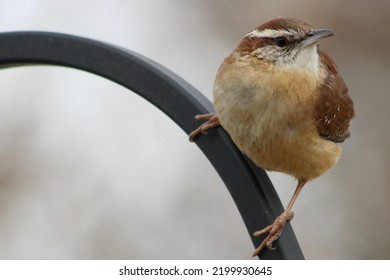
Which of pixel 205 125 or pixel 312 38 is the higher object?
pixel 312 38

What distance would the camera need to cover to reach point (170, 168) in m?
4.77

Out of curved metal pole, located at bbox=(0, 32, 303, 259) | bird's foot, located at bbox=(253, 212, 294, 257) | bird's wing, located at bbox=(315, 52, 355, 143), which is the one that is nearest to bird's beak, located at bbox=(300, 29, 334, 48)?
bird's wing, located at bbox=(315, 52, 355, 143)

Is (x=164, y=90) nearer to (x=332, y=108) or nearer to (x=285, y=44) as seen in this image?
(x=285, y=44)

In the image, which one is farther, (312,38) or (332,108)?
(332,108)

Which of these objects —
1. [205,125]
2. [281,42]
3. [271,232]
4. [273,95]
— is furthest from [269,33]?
[271,232]

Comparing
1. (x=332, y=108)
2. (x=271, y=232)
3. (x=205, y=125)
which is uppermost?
(x=332, y=108)

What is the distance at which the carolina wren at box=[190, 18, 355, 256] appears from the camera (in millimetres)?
3227

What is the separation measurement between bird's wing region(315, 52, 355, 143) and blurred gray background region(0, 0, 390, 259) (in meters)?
0.82

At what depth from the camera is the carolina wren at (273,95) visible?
10.6ft

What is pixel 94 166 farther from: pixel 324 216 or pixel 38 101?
pixel 324 216

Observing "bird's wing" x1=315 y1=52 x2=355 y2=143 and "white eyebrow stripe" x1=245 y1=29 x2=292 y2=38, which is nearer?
"white eyebrow stripe" x1=245 y1=29 x2=292 y2=38

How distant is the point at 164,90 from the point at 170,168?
1.77 m

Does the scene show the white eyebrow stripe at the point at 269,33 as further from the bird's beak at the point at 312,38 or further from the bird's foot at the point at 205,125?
the bird's foot at the point at 205,125

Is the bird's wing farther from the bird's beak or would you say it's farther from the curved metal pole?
the curved metal pole
